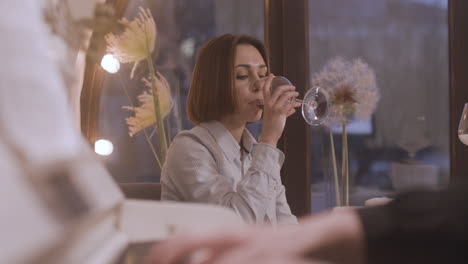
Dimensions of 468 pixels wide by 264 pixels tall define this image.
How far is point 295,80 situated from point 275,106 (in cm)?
116

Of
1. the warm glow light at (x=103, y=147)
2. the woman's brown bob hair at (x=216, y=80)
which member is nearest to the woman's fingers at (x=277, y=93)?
the woman's brown bob hair at (x=216, y=80)

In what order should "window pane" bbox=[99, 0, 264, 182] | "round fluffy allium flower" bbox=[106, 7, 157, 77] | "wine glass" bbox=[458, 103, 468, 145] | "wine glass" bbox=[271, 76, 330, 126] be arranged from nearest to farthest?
1. "wine glass" bbox=[271, 76, 330, 126]
2. "wine glass" bbox=[458, 103, 468, 145]
3. "round fluffy allium flower" bbox=[106, 7, 157, 77]
4. "window pane" bbox=[99, 0, 264, 182]

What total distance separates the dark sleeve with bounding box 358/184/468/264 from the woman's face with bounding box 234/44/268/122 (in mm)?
1101

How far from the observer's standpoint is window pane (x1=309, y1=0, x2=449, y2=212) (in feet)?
8.36

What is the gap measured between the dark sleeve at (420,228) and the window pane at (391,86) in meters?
2.23

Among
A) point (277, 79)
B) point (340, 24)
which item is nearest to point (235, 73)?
point (277, 79)

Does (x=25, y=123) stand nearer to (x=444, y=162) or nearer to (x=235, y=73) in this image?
(x=235, y=73)

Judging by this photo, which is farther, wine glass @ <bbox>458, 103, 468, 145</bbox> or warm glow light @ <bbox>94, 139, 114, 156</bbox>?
warm glow light @ <bbox>94, 139, 114, 156</bbox>


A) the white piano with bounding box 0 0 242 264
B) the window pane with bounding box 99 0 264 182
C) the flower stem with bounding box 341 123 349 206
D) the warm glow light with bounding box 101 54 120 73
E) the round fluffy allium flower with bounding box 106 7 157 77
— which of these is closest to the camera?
the white piano with bounding box 0 0 242 264

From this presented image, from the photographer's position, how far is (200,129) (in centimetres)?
137

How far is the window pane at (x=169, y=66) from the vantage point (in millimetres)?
2461

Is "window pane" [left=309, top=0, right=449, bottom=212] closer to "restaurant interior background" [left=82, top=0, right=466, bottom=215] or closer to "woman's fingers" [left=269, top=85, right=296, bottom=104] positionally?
"restaurant interior background" [left=82, top=0, right=466, bottom=215]

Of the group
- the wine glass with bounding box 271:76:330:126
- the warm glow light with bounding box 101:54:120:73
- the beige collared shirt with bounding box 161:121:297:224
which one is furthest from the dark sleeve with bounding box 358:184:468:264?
the warm glow light with bounding box 101:54:120:73

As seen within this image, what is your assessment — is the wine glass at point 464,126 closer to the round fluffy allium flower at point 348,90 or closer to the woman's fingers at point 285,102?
the round fluffy allium flower at point 348,90
